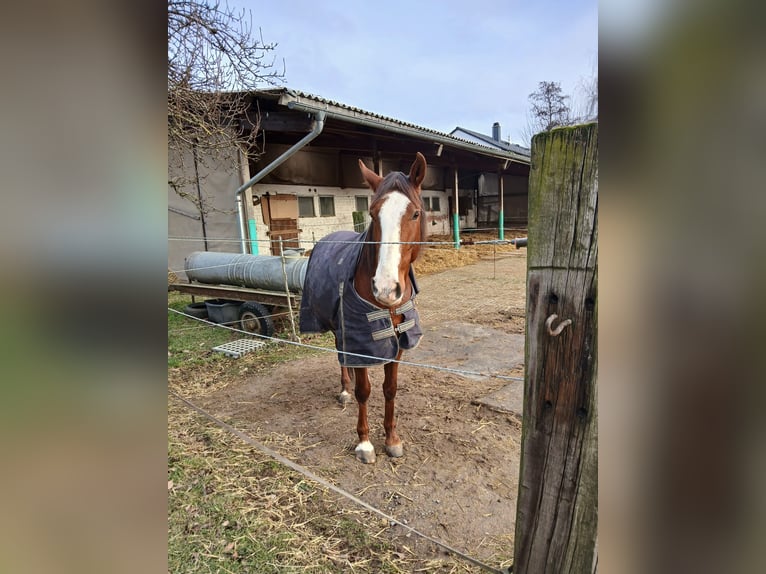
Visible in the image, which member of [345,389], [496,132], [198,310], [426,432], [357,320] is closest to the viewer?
[357,320]

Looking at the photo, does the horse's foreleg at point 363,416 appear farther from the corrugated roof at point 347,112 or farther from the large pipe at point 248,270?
the corrugated roof at point 347,112

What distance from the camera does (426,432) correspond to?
9.32ft

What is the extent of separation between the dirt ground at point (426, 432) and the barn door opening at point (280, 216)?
4.24 m

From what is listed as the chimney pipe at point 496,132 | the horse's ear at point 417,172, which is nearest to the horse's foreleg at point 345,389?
the horse's ear at point 417,172

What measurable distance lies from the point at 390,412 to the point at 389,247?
1.21 m

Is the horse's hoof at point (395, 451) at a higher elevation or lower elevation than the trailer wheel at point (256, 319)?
lower

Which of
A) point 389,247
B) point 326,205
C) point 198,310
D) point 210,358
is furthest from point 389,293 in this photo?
point 326,205

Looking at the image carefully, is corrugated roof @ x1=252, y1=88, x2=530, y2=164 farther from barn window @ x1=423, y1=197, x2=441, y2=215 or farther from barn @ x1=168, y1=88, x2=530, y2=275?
barn window @ x1=423, y1=197, x2=441, y2=215

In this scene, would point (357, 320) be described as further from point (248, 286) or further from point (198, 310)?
point (198, 310)

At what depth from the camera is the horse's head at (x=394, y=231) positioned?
196cm
